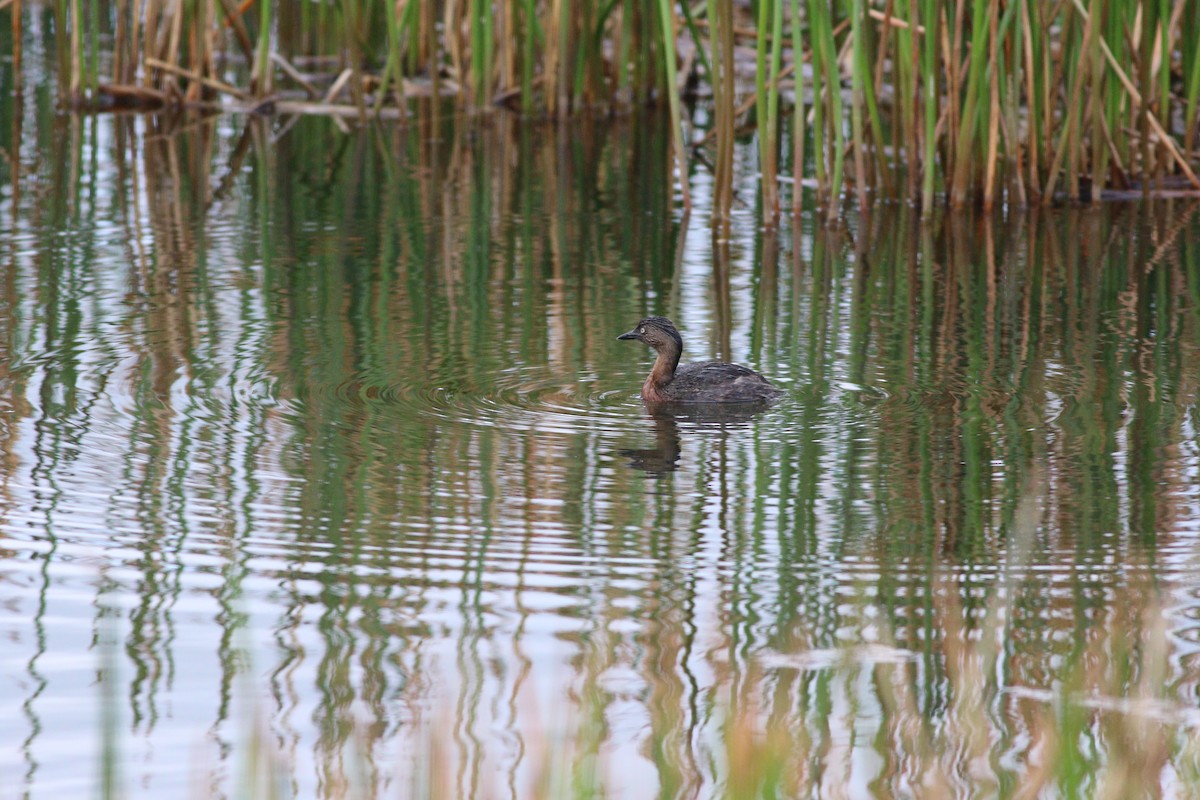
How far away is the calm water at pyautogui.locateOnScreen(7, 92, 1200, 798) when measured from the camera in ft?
13.7

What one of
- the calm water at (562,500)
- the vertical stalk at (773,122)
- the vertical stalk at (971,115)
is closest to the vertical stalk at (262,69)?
the calm water at (562,500)

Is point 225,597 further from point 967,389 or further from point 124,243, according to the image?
point 124,243

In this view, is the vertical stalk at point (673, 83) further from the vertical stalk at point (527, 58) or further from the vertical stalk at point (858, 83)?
the vertical stalk at point (527, 58)

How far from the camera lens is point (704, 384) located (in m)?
7.16

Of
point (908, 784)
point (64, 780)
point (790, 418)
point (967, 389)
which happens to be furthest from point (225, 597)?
point (967, 389)

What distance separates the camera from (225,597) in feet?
16.3

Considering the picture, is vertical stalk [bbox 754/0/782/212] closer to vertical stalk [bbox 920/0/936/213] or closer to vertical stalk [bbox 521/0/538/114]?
vertical stalk [bbox 920/0/936/213]

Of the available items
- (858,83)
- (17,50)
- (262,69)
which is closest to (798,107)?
(858,83)

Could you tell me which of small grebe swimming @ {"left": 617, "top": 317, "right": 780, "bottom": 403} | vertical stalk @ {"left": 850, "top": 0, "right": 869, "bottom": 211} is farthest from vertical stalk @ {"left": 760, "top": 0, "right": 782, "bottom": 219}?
small grebe swimming @ {"left": 617, "top": 317, "right": 780, "bottom": 403}

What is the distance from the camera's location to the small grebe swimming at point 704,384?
23.4 feet

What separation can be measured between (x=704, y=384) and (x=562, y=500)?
145 centimetres

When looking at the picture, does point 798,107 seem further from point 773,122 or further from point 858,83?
point 858,83

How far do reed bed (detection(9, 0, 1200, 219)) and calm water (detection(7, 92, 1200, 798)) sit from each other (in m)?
0.60

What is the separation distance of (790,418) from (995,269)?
350cm
